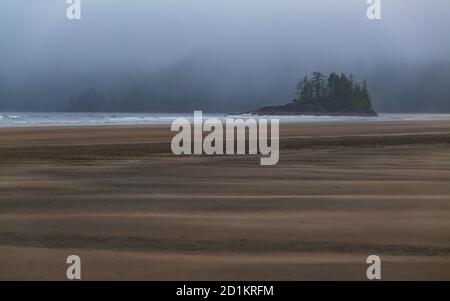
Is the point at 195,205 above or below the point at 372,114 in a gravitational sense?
below

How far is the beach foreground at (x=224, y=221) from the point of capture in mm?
6598

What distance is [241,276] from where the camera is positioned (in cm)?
629

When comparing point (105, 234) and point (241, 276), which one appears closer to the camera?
point (241, 276)

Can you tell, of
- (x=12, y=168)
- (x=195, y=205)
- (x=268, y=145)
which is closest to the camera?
(x=195, y=205)

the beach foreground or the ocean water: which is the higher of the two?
the ocean water

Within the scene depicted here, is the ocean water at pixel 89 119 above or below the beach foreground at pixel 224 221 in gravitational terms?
above

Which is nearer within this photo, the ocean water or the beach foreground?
the beach foreground

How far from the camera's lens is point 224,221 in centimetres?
884

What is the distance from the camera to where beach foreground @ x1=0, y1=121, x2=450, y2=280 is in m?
6.60

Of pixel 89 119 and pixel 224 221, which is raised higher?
pixel 89 119

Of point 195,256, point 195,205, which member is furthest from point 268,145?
point 195,256

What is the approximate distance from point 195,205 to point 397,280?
178 inches

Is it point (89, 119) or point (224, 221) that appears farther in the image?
point (89, 119)

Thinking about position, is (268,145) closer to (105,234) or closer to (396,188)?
(396,188)
